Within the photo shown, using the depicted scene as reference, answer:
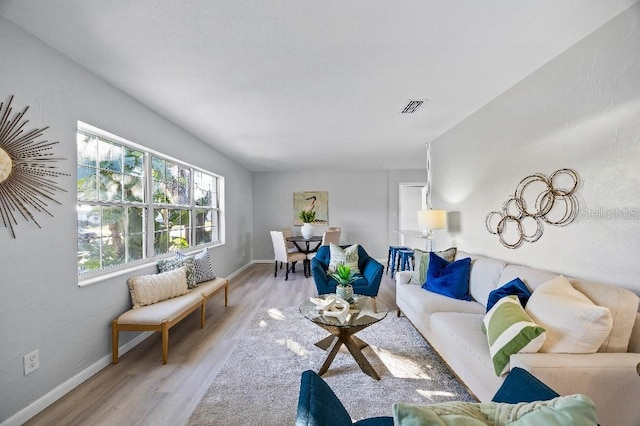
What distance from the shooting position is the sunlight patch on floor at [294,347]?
8.41ft

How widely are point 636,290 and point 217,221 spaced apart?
5308mm

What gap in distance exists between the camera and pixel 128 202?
2865mm

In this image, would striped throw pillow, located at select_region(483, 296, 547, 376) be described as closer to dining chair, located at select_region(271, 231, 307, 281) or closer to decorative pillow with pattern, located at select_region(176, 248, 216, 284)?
decorative pillow with pattern, located at select_region(176, 248, 216, 284)

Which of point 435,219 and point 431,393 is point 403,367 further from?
point 435,219

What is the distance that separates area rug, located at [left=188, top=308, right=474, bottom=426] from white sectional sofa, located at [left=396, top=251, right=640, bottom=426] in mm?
236

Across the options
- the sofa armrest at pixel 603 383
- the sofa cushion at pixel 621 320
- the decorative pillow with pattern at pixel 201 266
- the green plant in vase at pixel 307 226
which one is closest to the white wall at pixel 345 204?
the green plant in vase at pixel 307 226

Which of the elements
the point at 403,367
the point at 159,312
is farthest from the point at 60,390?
the point at 403,367

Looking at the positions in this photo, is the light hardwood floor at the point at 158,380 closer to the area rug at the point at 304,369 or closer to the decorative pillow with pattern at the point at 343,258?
the area rug at the point at 304,369

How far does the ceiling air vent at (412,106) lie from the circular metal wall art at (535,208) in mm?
1256

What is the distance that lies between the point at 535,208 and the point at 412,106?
61.5 inches

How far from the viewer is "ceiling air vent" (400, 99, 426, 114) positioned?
294 centimetres

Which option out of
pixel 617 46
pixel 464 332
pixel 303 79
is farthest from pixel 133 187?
pixel 617 46

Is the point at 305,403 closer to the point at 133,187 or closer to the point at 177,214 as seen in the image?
the point at 133,187

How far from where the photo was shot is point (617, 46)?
176cm
